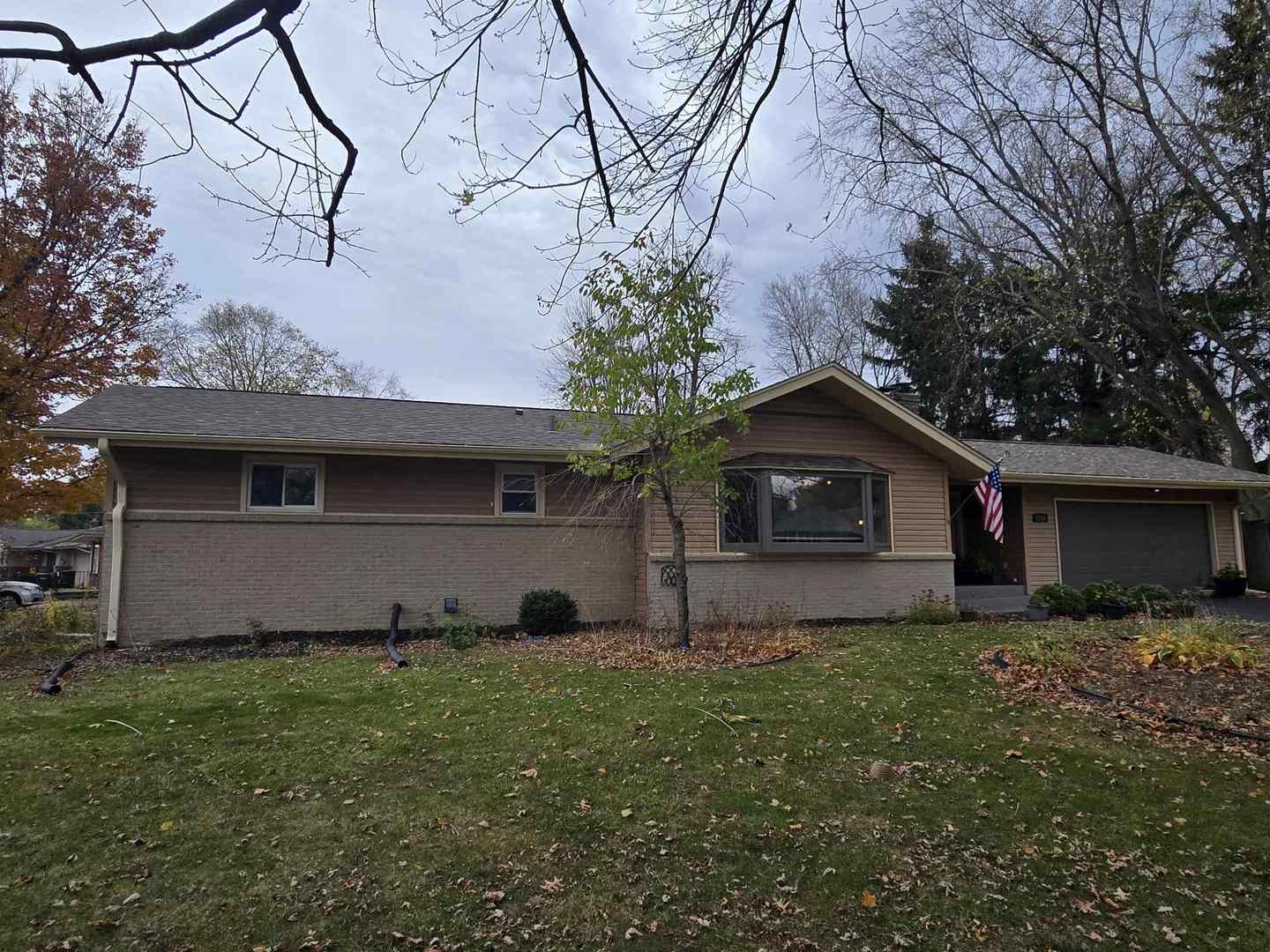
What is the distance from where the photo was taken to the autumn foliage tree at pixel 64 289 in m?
12.4

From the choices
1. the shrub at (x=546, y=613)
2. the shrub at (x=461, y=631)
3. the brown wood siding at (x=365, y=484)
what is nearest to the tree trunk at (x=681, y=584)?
the shrub at (x=546, y=613)

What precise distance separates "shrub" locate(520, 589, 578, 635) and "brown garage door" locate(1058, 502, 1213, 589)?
11.4 m

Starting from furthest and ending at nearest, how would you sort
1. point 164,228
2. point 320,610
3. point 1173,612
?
point 164,228, point 1173,612, point 320,610

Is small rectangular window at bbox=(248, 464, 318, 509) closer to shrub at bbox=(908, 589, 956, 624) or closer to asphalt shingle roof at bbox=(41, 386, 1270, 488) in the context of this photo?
asphalt shingle roof at bbox=(41, 386, 1270, 488)

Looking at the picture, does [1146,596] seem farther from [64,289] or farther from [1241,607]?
[64,289]

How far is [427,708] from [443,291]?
3.82m

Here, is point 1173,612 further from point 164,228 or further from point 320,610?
point 164,228

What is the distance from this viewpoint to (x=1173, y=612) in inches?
505

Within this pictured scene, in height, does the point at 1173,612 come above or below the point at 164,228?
below

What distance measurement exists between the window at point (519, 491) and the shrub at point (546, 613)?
1.47 metres

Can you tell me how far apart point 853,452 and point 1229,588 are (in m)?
10.6

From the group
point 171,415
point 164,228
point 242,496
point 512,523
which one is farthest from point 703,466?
point 164,228

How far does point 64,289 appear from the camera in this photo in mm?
13047

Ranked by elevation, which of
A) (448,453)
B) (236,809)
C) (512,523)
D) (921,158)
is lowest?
(236,809)
